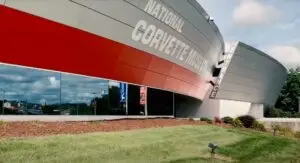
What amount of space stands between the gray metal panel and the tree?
31.0 meters

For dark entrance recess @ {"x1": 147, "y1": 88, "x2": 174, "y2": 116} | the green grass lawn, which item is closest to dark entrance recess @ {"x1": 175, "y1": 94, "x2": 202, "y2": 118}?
dark entrance recess @ {"x1": 147, "y1": 88, "x2": 174, "y2": 116}

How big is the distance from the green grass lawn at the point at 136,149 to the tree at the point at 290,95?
8855cm

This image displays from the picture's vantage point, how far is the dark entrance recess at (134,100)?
32.7m

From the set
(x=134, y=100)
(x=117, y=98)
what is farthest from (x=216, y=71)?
(x=117, y=98)

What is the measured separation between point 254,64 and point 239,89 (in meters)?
3.70

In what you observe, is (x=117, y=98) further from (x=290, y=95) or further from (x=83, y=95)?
(x=290, y=95)

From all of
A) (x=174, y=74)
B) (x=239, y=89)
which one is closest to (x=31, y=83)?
(x=174, y=74)

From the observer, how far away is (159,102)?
134ft

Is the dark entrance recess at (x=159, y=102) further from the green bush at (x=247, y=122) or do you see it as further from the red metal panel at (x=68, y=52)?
the green bush at (x=247, y=122)

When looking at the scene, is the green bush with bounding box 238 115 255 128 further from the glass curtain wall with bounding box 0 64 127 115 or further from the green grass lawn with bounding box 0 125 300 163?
the green grass lawn with bounding box 0 125 300 163

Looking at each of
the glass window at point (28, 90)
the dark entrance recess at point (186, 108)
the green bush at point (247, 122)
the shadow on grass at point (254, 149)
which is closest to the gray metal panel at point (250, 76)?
the dark entrance recess at point (186, 108)

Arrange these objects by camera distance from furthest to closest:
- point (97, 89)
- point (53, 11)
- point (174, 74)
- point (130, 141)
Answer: point (174, 74), point (97, 89), point (53, 11), point (130, 141)

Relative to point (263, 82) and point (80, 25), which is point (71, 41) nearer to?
point (80, 25)

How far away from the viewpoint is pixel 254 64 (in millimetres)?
61219
